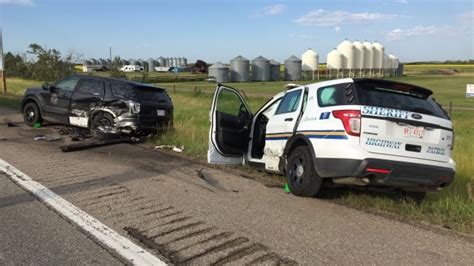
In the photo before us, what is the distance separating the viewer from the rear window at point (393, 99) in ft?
19.3

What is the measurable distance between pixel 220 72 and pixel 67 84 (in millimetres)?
62870

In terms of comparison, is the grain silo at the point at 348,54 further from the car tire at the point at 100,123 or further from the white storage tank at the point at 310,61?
the car tire at the point at 100,123

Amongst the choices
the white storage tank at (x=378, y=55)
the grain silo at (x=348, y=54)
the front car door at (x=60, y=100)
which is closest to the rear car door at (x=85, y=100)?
the front car door at (x=60, y=100)

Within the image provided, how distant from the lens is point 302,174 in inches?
262

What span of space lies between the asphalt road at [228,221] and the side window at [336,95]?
1340 mm

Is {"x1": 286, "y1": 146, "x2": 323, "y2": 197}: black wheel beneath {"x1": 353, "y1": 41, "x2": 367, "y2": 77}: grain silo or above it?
beneath

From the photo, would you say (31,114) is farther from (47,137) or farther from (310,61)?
(310,61)

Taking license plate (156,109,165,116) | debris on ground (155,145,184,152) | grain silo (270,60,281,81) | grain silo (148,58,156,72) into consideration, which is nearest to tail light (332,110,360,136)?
debris on ground (155,145,184,152)

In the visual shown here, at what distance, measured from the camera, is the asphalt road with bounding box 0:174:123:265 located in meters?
4.27

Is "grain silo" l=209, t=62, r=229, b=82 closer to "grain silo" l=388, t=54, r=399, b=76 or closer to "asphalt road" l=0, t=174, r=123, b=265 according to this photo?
"grain silo" l=388, t=54, r=399, b=76

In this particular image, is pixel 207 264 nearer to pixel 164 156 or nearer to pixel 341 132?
pixel 341 132

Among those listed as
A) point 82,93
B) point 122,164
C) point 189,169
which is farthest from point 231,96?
point 82,93

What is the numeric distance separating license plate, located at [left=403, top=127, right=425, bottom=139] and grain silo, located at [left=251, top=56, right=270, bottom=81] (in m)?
74.2

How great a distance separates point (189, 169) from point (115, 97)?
4.19 m
